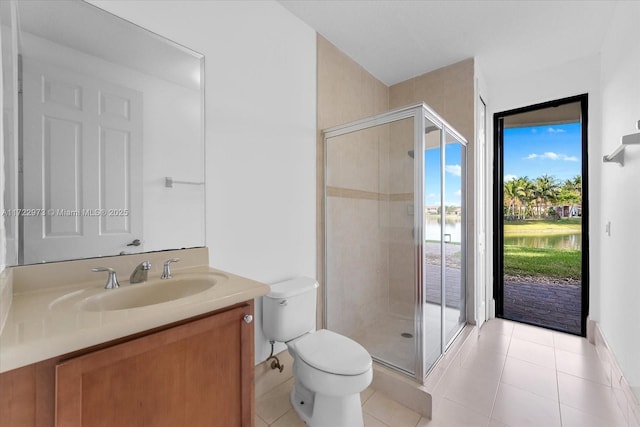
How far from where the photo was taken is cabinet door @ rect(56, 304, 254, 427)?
28.3 inches

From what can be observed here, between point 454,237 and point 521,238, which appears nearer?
point 454,237

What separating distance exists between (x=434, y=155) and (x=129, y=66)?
6.12ft

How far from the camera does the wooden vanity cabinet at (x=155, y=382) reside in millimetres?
679

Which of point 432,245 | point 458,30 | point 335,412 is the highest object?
point 458,30

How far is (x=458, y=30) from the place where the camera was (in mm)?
2215

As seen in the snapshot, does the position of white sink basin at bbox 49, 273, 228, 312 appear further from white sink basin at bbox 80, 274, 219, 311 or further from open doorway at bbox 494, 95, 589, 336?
open doorway at bbox 494, 95, 589, 336

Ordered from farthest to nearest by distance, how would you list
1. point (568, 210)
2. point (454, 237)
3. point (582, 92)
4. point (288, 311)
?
point (568, 210), point (582, 92), point (454, 237), point (288, 311)

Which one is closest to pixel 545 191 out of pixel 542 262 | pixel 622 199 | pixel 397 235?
pixel 542 262

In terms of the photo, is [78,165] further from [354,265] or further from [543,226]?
[543,226]

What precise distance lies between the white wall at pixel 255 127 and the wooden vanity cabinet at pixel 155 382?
644 mm

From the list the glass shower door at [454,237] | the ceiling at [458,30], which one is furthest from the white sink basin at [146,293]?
the ceiling at [458,30]

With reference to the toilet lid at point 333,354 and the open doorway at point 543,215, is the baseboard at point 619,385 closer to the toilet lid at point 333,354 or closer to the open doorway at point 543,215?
the open doorway at point 543,215

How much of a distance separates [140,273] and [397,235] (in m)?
1.67

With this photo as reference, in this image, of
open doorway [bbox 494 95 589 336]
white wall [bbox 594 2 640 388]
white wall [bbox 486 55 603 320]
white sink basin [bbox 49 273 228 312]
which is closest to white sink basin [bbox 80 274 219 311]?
white sink basin [bbox 49 273 228 312]
